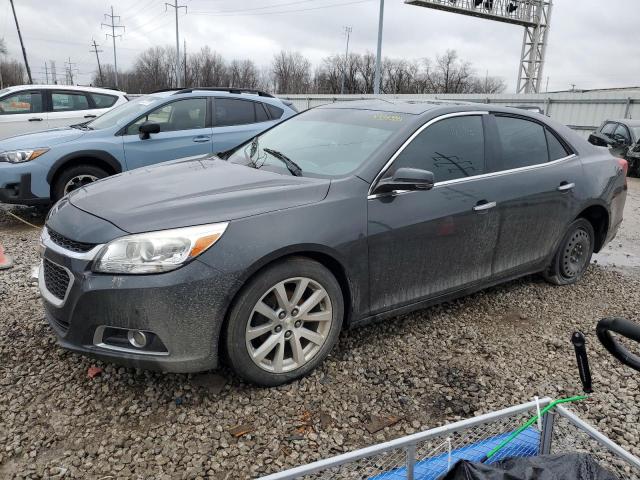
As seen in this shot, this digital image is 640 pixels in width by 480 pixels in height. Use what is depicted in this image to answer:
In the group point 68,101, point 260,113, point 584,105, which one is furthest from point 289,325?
point 584,105

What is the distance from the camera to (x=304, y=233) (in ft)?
9.05

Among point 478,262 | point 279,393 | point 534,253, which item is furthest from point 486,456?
point 534,253

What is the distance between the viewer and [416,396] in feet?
9.53

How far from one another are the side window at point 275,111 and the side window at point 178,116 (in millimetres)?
1052

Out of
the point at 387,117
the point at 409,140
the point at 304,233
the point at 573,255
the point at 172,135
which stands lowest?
the point at 573,255

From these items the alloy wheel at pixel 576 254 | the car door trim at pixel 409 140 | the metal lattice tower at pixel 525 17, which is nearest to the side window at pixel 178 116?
the car door trim at pixel 409 140

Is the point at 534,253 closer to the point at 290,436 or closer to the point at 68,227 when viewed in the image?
the point at 290,436

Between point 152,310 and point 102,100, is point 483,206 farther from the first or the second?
point 102,100

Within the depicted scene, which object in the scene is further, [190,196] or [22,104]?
[22,104]

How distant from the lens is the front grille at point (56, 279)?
2.63 m

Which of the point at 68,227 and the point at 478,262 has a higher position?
the point at 68,227

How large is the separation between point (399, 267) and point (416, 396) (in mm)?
782

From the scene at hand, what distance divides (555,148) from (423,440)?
10.9 feet

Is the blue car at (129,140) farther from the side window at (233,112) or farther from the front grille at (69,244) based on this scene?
the front grille at (69,244)
